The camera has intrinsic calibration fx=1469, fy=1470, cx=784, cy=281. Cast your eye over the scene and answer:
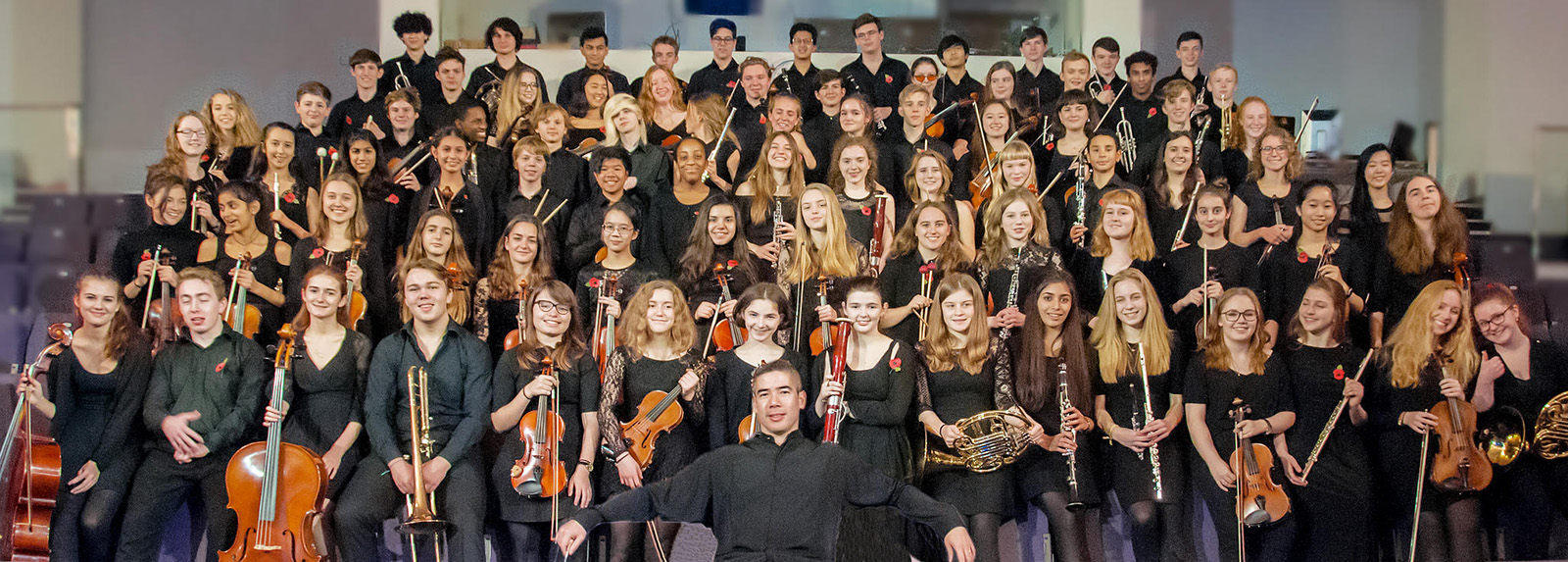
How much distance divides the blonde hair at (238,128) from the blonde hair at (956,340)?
223cm

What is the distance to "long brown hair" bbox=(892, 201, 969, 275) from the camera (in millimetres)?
4043

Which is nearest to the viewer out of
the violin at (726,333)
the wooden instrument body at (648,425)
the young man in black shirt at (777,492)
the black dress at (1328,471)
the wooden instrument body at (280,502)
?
the young man in black shirt at (777,492)

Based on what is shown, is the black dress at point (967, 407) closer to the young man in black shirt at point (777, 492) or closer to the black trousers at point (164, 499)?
the young man in black shirt at point (777, 492)

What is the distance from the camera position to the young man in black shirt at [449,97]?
16.6ft

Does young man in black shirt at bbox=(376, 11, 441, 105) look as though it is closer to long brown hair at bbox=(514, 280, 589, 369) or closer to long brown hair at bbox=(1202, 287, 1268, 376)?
long brown hair at bbox=(514, 280, 589, 369)

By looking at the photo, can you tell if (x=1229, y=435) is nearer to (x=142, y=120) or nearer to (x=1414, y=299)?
(x=1414, y=299)

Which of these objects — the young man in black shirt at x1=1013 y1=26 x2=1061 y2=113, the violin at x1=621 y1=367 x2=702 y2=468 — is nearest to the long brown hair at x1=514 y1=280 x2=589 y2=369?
the violin at x1=621 y1=367 x2=702 y2=468

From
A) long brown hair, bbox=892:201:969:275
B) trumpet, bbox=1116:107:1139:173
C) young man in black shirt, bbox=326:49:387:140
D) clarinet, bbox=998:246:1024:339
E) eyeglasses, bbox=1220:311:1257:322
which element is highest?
young man in black shirt, bbox=326:49:387:140

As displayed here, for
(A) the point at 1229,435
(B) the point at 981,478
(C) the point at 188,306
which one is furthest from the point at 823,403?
(C) the point at 188,306

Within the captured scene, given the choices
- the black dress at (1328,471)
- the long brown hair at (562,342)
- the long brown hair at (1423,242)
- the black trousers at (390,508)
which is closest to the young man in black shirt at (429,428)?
the black trousers at (390,508)

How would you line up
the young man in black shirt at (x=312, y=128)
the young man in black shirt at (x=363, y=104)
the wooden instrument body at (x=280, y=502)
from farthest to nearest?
the young man in black shirt at (x=363, y=104) → the young man in black shirt at (x=312, y=128) → the wooden instrument body at (x=280, y=502)

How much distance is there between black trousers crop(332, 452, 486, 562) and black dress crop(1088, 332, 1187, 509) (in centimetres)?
161

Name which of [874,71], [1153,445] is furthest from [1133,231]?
[874,71]

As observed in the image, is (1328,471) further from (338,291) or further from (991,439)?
(338,291)
